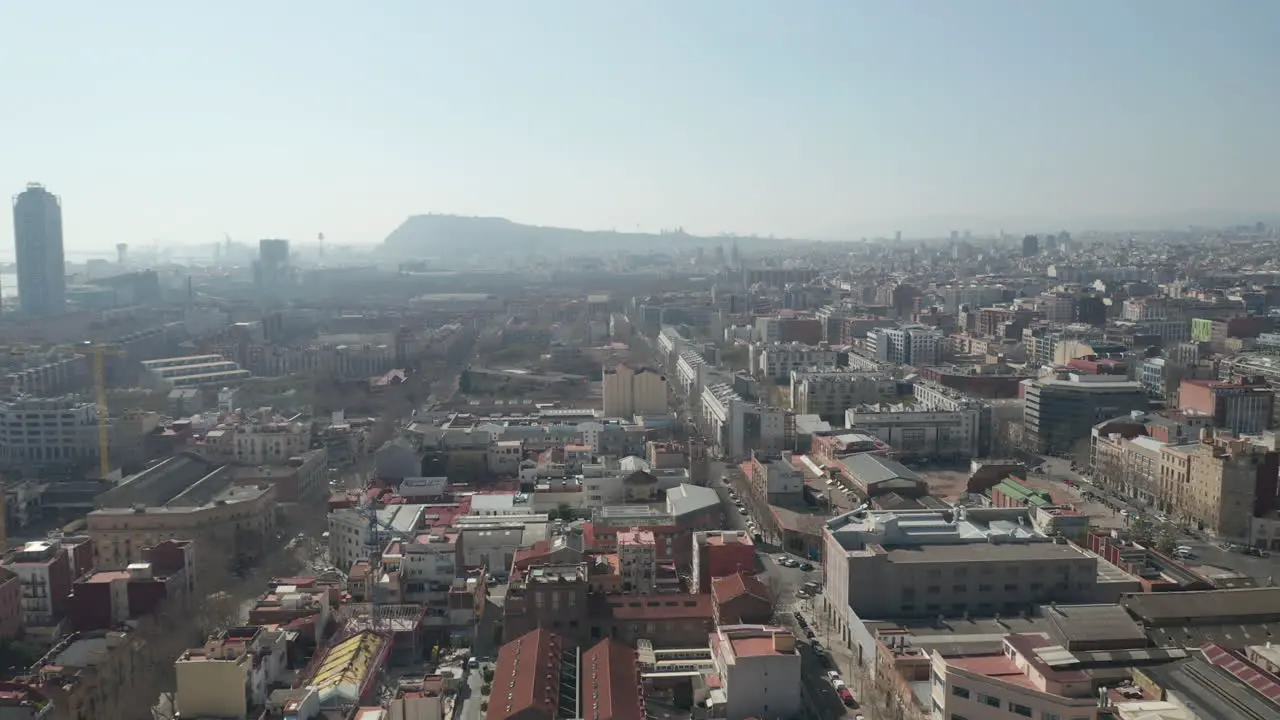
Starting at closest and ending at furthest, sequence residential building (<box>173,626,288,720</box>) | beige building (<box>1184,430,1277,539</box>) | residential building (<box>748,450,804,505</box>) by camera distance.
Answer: residential building (<box>173,626,288,720</box>) → beige building (<box>1184,430,1277,539</box>) → residential building (<box>748,450,804,505</box>)

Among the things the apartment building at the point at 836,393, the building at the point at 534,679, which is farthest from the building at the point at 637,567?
the apartment building at the point at 836,393

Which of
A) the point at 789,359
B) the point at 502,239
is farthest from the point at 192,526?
the point at 502,239

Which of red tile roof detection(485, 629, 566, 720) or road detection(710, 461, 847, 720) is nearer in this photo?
red tile roof detection(485, 629, 566, 720)

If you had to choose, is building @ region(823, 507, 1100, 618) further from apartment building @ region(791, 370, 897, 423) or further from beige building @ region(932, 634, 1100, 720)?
apartment building @ region(791, 370, 897, 423)

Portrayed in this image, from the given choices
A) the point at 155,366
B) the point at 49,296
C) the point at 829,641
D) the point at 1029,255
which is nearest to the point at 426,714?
the point at 829,641

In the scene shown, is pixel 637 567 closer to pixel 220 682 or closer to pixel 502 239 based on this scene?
pixel 220 682

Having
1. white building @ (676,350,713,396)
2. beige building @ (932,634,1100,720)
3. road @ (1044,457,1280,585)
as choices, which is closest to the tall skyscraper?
white building @ (676,350,713,396)
